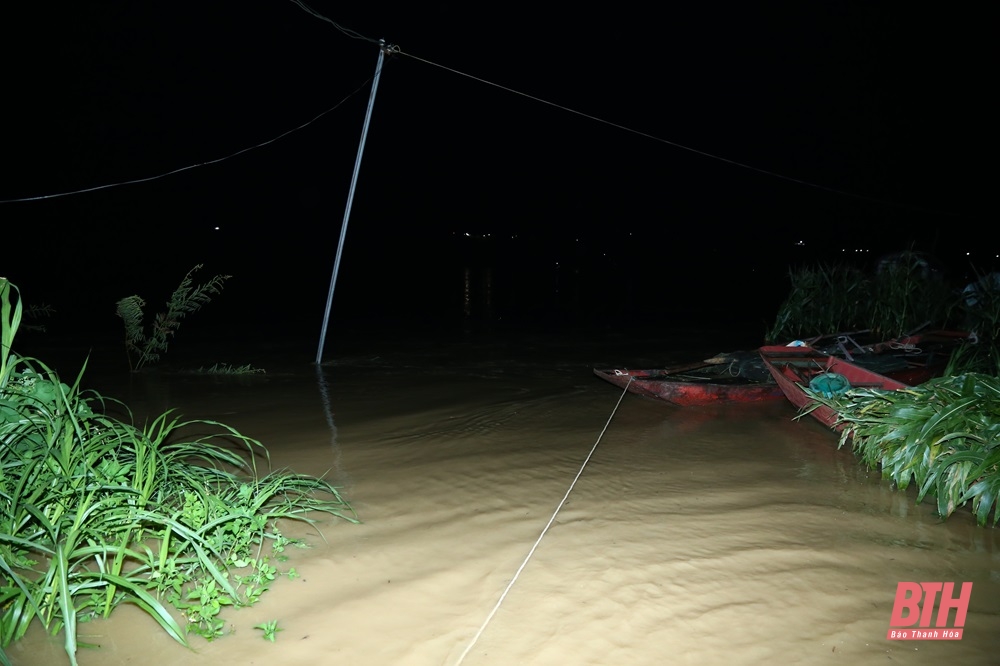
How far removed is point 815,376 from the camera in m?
6.49

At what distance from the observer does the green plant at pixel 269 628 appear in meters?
2.47

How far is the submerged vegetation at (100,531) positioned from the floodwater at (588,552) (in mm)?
115

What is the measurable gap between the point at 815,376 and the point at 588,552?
441 centimetres

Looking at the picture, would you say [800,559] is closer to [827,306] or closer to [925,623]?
[925,623]

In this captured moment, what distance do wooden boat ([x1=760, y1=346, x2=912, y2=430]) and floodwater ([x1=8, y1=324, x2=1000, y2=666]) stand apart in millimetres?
272

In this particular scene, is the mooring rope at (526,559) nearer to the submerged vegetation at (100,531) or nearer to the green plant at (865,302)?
the submerged vegetation at (100,531)

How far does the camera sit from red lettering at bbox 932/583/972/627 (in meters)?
2.70

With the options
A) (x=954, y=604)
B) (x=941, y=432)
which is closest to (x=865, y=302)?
(x=941, y=432)

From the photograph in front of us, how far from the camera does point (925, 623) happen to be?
8.79 ft

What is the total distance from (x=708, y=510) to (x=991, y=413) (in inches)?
73.2

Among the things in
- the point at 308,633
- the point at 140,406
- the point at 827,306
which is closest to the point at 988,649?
the point at 308,633

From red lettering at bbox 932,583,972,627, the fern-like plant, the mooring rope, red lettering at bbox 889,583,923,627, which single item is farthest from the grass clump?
the fern-like plant

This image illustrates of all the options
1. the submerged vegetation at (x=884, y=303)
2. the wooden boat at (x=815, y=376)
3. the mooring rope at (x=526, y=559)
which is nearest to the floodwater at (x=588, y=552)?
the mooring rope at (x=526, y=559)
